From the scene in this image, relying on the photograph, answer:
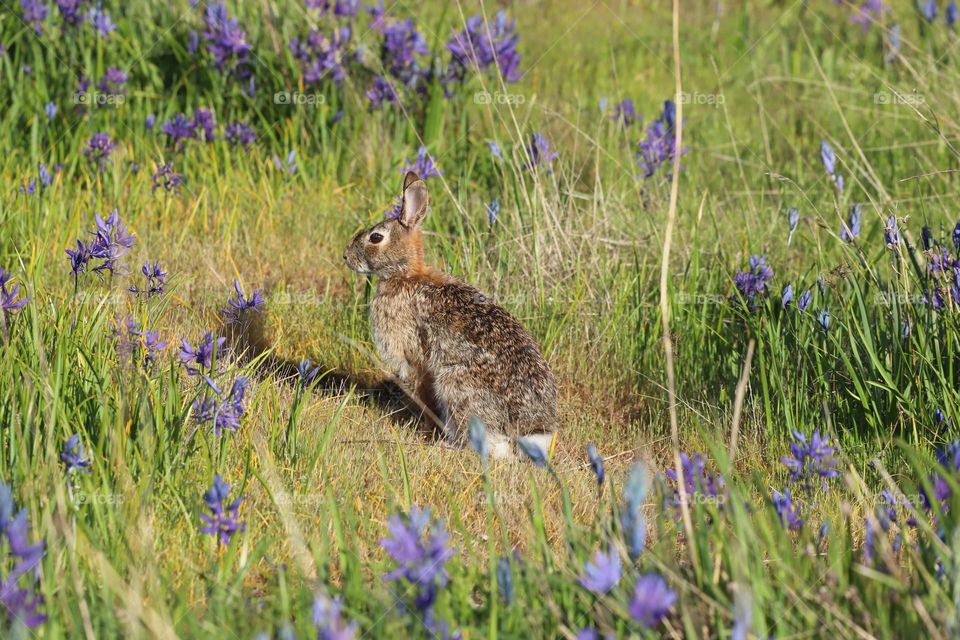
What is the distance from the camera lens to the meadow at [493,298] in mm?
2766

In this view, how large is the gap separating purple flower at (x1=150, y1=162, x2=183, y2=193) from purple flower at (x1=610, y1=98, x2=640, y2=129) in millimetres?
2553

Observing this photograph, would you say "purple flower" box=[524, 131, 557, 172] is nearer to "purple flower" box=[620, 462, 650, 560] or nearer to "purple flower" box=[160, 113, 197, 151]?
"purple flower" box=[160, 113, 197, 151]

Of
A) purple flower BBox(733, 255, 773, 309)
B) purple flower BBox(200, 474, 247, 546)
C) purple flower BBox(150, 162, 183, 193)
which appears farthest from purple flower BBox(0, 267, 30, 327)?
purple flower BBox(733, 255, 773, 309)

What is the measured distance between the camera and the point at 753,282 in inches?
191

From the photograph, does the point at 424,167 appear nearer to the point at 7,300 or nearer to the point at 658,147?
the point at 658,147

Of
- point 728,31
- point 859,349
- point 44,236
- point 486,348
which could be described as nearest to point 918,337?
point 859,349

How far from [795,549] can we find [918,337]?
1097mm

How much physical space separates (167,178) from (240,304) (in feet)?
6.65

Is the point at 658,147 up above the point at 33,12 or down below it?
below

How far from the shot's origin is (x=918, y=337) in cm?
431

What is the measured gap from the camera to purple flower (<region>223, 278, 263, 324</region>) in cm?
452

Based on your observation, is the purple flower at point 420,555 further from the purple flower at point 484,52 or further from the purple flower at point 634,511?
the purple flower at point 484,52

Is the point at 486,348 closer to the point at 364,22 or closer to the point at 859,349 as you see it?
the point at 859,349

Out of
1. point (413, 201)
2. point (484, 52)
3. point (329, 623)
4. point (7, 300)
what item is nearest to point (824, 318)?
point (413, 201)
